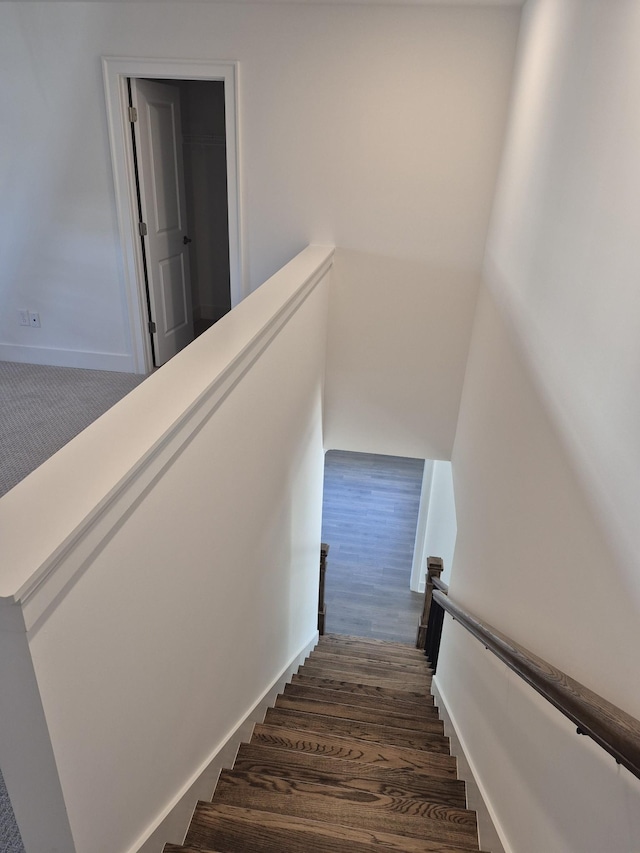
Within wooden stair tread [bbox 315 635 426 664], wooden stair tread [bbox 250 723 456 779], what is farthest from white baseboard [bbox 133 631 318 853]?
wooden stair tread [bbox 315 635 426 664]

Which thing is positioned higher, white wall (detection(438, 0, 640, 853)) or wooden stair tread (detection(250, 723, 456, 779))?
white wall (detection(438, 0, 640, 853))

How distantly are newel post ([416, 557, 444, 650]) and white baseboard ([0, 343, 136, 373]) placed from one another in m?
2.79

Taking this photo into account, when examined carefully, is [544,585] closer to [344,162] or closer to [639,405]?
[639,405]

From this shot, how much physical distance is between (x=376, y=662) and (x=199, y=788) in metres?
2.83

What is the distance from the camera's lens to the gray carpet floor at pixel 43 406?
306 centimetres

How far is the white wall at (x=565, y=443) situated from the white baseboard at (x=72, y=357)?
107 inches

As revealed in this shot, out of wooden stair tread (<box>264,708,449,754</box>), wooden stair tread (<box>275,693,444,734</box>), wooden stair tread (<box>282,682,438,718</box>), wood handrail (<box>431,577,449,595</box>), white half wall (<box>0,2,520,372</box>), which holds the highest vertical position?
white half wall (<box>0,2,520,372</box>)

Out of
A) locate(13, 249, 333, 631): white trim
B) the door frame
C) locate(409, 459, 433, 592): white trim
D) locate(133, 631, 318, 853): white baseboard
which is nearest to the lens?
locate(13, 249, 333, 631): white trim

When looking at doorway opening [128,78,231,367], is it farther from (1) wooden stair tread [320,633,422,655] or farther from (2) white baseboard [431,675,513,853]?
(2) white baseboard [431,675,513,853]

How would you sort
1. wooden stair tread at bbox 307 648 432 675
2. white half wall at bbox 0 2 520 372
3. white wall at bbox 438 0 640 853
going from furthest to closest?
wooden stair tread at bbox 307 648 432 675 < white half wall at bbox 0 2 520 372 < white wall at bbox 438 0 640 853

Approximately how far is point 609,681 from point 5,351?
4.41 m

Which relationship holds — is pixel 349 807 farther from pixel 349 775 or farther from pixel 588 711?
pixel 588 711

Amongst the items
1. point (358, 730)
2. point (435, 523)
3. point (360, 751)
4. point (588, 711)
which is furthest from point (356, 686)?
point (588, 711)

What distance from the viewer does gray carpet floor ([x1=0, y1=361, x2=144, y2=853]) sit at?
Result: 3.06 meters
